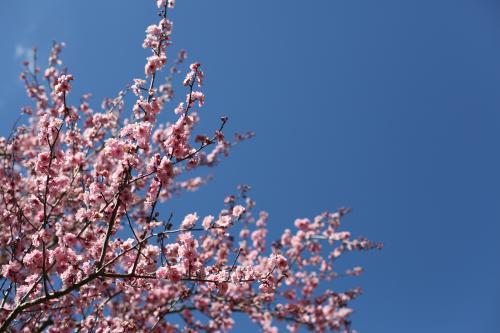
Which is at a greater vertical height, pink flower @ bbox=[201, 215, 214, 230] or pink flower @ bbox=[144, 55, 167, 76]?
pink flower @ bbox=[144, 55, 167, 76]

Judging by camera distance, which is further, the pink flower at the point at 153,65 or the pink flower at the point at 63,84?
the pink flower at the point at 153,65

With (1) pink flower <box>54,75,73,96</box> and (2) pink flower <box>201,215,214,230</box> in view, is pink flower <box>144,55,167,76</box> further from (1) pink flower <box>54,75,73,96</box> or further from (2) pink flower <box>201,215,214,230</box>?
(2) pink flower <box>201,215,214,230</box>

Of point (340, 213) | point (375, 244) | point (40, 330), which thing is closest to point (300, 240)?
point (340, 213)

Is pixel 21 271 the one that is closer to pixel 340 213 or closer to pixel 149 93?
pixel 149 93

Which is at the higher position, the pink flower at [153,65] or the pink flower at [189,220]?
the pink flower at [153,65]

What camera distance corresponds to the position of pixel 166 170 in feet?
14.8

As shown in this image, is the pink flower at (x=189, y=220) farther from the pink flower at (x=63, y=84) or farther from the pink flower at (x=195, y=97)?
the pink flower at (x=63, y=84)

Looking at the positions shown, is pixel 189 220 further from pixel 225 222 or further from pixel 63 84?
pixel 63 84

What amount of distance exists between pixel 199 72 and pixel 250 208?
295 inches

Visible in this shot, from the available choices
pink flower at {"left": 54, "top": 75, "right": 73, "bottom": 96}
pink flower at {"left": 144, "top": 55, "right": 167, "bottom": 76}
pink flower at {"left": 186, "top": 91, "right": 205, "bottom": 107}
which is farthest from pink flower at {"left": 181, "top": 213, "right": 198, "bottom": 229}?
pink flower at {"left": 54, "top": 75, "right": 73, "bottom": 96}

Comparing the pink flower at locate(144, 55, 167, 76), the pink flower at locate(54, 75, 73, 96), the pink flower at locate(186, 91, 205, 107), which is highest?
the pink flower at locate(144, 55, 167, 76)

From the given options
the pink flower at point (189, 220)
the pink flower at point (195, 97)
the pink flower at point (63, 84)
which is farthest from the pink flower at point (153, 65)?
the pink flower at point (189, 220)

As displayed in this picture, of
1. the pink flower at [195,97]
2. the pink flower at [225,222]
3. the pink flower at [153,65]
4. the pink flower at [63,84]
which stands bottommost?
the pink flower at [225,222]

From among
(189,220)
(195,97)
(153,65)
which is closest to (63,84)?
(153,65)
